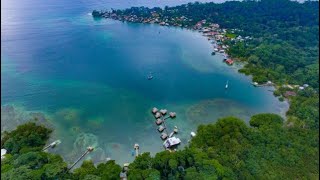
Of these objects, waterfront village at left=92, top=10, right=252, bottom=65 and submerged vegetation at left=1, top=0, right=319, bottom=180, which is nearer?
submerged vegetation at left=1, top=0, right=319, bottom=180

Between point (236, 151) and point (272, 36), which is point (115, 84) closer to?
point (236, 151)

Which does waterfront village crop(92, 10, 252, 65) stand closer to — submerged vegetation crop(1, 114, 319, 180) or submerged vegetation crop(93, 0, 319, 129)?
submerged vegetation crop(93, 0, 319, 129)

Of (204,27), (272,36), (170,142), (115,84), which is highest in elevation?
(204,27)

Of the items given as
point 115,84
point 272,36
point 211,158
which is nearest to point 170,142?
point 211,158

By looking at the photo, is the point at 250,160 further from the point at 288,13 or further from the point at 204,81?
the point at 288,13

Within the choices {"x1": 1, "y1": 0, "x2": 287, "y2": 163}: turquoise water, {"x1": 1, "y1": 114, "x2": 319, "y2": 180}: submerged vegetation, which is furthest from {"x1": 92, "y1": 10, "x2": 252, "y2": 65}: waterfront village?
{"x1": 1, "y1": 114, "x2": 319, "y2": 180}: submerged vegetation

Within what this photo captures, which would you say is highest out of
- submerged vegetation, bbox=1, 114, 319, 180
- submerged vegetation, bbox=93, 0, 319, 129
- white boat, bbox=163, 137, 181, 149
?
submerged vegetation, bbox=93, 0, 319, 129

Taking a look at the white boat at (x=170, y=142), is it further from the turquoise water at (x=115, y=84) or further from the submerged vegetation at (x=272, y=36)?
the submerged vegetation at (x=272, y=36)

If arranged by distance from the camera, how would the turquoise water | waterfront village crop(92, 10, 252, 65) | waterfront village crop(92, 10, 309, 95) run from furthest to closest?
1. waterfront village crop(92, 10, 252, 65)
2. waterfront village crop(92, 10, 309, 95)
3. the turquoise water
